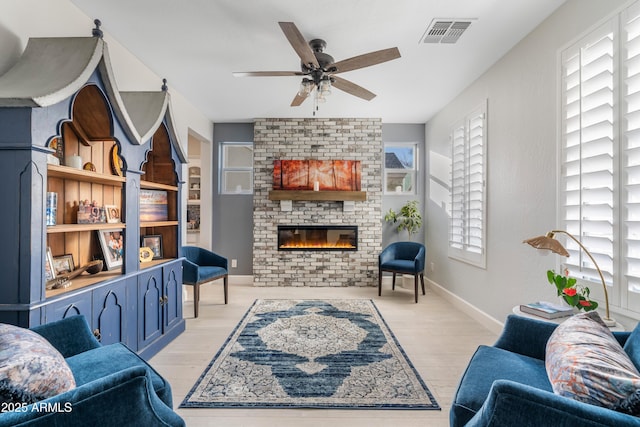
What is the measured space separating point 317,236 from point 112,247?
3.17 meters

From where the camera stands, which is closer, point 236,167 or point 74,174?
point 74,174

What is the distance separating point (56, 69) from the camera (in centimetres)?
186

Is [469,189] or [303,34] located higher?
[303,34]

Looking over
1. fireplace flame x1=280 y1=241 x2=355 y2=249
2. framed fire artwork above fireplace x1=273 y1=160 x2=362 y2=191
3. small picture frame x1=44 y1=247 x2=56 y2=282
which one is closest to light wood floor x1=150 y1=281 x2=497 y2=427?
fireplace flame x1=280 y1=241 x2=355 y2=249

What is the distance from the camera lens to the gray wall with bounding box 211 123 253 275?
215 inches

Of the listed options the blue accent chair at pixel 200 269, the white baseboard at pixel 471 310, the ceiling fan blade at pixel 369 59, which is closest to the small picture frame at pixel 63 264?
the blue accent chair at pixel 200 269

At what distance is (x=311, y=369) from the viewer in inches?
94.9

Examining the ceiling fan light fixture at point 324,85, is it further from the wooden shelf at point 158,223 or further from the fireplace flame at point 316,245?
the fireplace flame at point 316,245

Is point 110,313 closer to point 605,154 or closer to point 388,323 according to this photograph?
point 388,323

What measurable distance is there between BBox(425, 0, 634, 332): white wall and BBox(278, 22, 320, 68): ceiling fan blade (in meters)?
1.81

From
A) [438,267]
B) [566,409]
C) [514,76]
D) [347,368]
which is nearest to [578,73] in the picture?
Result: [514,76]

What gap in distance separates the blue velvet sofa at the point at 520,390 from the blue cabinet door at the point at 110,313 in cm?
213

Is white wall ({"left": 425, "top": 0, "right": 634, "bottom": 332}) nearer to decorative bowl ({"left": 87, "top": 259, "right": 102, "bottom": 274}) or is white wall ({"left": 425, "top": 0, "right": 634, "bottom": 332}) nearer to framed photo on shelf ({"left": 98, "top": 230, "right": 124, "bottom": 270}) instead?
framed photo on shelf ({"left": 98, "top": 230, "right": 124, "bottom": 270})


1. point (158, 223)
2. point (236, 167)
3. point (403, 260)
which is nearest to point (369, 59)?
point (158, 223)
